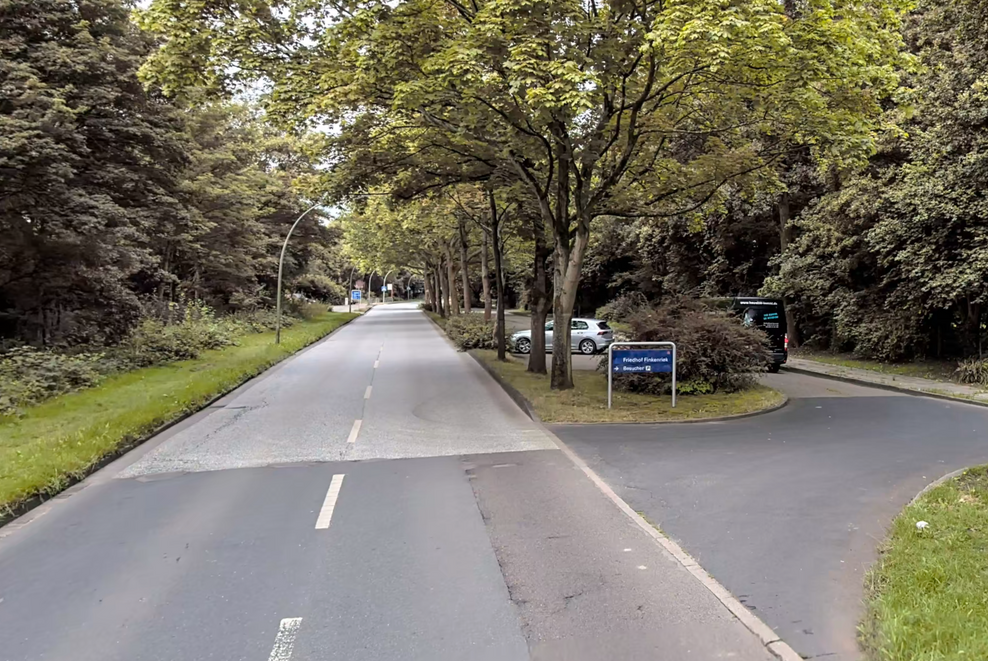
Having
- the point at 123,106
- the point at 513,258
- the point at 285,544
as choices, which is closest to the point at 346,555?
the point at 285,544

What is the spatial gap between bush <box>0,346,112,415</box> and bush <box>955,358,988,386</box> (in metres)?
20.3

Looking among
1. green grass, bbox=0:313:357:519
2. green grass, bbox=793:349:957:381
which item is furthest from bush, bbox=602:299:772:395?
green grass, bbox=0:313:357:519

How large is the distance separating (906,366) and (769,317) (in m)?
4.14

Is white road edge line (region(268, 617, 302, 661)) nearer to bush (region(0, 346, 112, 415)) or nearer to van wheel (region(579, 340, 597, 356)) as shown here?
bush (region(0, 346, 112, 415))

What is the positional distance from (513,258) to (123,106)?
2677 cm

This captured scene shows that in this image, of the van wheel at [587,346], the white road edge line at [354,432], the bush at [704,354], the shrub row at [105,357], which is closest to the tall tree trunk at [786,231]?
the van wheel at [587,346]

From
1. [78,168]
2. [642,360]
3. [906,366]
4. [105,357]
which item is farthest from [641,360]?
[105,357]

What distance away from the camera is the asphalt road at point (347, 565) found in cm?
377

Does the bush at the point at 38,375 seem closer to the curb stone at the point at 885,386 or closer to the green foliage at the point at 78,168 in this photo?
the green foliage at the point at 78,168

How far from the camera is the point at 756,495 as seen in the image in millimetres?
6492

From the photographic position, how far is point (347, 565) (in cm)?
488

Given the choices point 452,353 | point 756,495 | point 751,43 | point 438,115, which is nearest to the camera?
point 756,495

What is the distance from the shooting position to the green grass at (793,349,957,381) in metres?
17.1

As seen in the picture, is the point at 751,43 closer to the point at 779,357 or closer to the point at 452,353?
the point at 779,357
